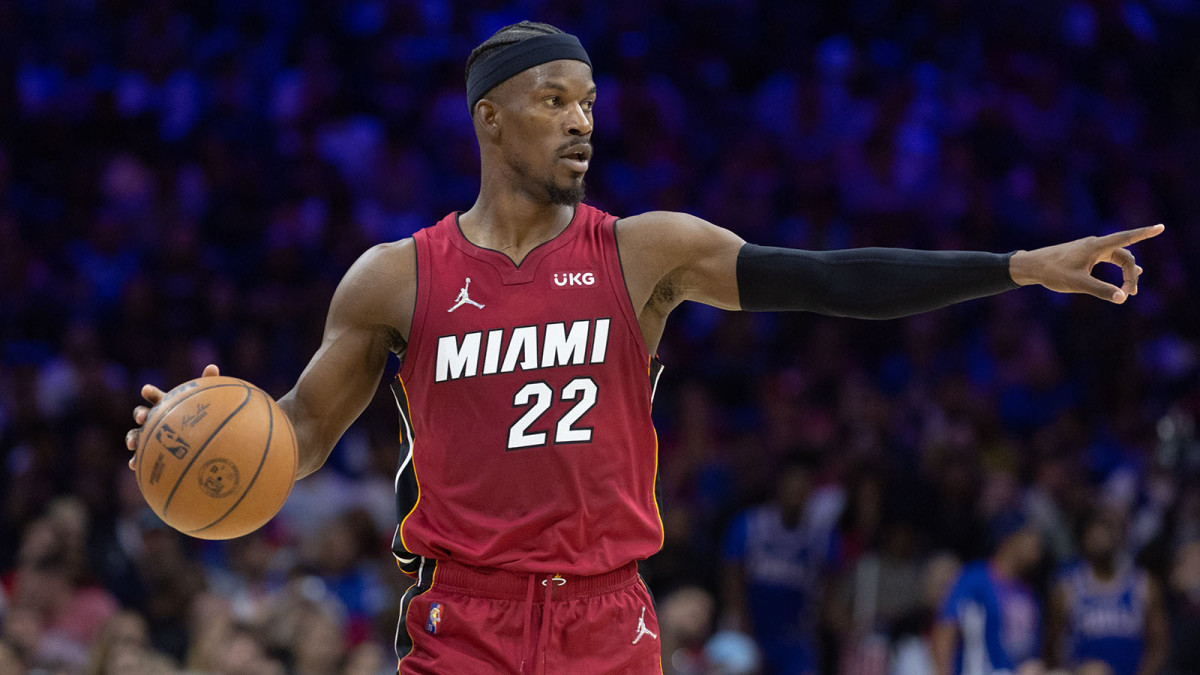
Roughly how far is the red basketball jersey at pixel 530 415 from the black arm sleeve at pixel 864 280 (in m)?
0.38

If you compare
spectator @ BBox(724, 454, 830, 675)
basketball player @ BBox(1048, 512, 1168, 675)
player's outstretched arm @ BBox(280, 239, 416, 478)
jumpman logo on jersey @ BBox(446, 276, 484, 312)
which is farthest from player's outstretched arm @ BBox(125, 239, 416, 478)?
basketball player @ BBox(1048, 512, 1168, 675)

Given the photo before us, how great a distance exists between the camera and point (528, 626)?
12.5ft

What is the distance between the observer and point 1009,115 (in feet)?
38.7

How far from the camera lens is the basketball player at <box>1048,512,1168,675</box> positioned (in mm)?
8805

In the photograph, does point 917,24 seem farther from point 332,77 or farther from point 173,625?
point 173,625

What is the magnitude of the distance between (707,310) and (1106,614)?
3689mm

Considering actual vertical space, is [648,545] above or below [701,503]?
below

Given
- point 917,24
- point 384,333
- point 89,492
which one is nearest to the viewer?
point 384,333

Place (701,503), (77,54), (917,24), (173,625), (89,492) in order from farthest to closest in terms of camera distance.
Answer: (917,24), (77,54), (701,503), (89,492), (173,625)

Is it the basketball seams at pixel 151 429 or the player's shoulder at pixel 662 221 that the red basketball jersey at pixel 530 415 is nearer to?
the player's shoulder at pixel 662 221

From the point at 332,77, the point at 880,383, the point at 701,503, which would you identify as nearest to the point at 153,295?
the point at 332,77

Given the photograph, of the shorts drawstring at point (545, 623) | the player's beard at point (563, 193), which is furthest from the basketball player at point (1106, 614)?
the shorts drawstring at point (545, 623)

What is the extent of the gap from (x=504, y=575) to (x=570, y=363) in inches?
23.4

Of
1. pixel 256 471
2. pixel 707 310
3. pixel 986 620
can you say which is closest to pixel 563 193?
pixel 256 471
